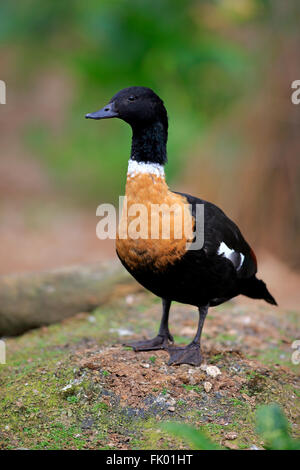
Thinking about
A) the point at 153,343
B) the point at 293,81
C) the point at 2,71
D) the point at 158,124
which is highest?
the point at 2,71

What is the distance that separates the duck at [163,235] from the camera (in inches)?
157

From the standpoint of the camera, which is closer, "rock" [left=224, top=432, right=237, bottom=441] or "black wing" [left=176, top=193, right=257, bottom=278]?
"rock" [left=224, top=432, right=237, bottom=441]

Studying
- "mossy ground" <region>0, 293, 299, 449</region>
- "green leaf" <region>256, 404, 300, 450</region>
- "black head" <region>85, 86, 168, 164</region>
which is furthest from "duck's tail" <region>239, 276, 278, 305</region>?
"green leaf" <region>256, 404, 300, 450</region>

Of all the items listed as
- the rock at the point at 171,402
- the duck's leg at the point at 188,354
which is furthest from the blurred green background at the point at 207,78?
the rock at the point at 171,402

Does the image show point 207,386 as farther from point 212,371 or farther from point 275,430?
point 275,430

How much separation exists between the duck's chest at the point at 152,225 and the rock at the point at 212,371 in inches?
29.2

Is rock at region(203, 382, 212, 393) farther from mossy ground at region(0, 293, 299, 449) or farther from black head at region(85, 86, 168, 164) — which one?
black head at region(85, 86, 168, 164)

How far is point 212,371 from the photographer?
13.4ft

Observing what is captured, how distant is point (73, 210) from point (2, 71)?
401cm

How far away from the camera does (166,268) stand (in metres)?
3.97

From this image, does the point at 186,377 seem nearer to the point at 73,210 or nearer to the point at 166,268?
the point at 166,268

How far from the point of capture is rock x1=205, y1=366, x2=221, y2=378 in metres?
4.06

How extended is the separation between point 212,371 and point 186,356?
0.22 meters
